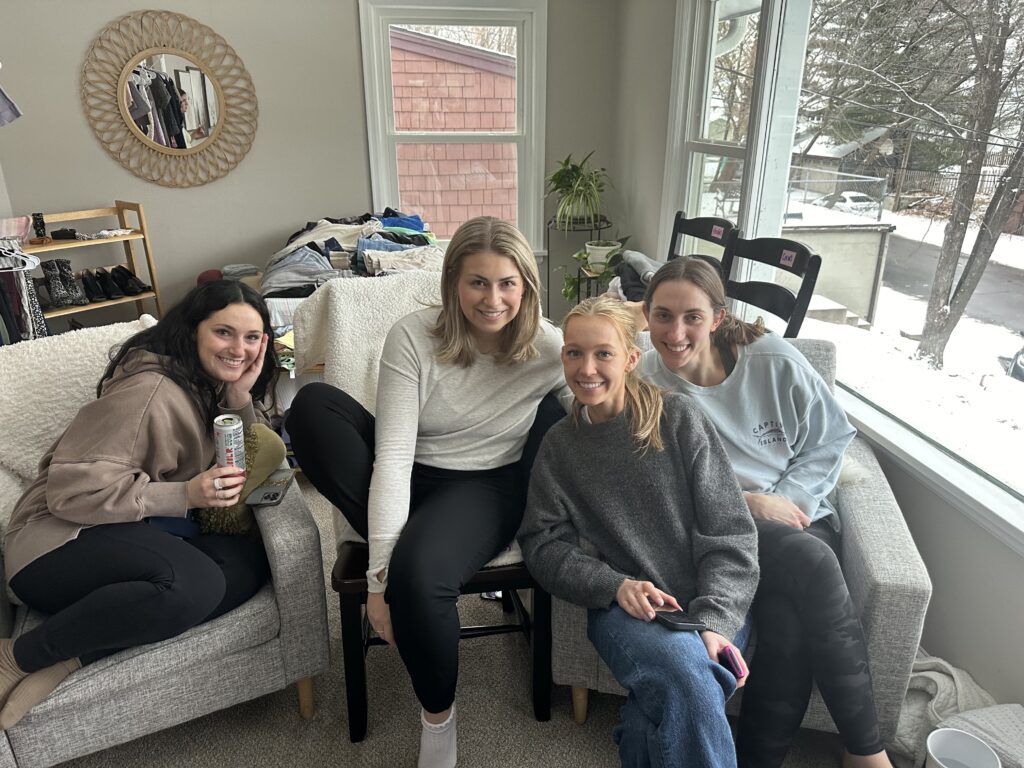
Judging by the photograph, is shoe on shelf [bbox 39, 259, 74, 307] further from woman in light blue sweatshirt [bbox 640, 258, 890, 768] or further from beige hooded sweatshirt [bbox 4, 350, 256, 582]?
woman in light blue sweatshirt [bbox 640, 258, 890, 768]

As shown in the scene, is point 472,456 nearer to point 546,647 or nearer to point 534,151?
point 546,647

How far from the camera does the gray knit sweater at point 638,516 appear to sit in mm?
1320

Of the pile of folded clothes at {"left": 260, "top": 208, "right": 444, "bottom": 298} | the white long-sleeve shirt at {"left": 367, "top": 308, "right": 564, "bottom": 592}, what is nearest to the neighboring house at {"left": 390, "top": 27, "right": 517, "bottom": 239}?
the pile of folded clothes at {"left": 260, "top": 208, "right": 444, "bottom": 298}

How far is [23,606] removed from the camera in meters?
1.47

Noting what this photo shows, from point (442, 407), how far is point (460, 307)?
22 centimetres

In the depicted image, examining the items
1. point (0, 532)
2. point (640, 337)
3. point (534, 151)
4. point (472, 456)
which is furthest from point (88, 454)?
point (534, 151)

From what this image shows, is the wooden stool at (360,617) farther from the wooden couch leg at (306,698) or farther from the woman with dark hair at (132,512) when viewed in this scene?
the woman with dark hair at (132,512)

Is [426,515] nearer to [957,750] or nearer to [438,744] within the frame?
[438,744]

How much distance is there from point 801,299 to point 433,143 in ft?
9.59

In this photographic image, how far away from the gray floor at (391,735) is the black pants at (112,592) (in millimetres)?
356

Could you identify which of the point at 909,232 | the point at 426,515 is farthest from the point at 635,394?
the point at 909,232

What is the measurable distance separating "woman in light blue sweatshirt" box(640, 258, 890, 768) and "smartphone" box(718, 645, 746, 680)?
0.46 ft

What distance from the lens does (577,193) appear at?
13.2 ft

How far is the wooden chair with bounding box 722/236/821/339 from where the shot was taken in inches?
81.7
